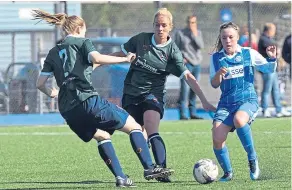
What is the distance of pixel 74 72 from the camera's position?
8148 millimetres

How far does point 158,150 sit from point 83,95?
1.14m

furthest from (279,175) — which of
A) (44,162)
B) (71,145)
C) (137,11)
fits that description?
(137,11)

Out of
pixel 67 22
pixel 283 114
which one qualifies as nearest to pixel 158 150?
pixel 67 22

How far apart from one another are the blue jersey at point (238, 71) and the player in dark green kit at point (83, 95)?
101cm

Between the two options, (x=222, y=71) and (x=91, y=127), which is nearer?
(x=91, y=127)

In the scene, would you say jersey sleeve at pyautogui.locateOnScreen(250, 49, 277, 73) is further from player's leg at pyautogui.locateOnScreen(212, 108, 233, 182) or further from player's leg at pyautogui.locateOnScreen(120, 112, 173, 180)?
player's leg at pyautogui.locateOnScreen(120, 112, 173, 180)

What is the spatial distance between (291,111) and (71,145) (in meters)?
6.62

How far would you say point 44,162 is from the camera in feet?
35.4

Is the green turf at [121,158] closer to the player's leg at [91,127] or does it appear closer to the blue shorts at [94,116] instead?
the player's leg at [91,127]

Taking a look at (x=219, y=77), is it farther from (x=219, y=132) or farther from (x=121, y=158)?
(x=121, y=158)

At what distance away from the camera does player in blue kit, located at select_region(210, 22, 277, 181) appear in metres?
8.69

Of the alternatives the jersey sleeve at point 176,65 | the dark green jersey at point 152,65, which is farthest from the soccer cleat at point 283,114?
the jersey sleeve at point 176,65

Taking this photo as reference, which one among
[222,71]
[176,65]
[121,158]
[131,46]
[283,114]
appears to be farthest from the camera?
[283,114]

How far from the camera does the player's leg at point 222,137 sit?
28.5ft
